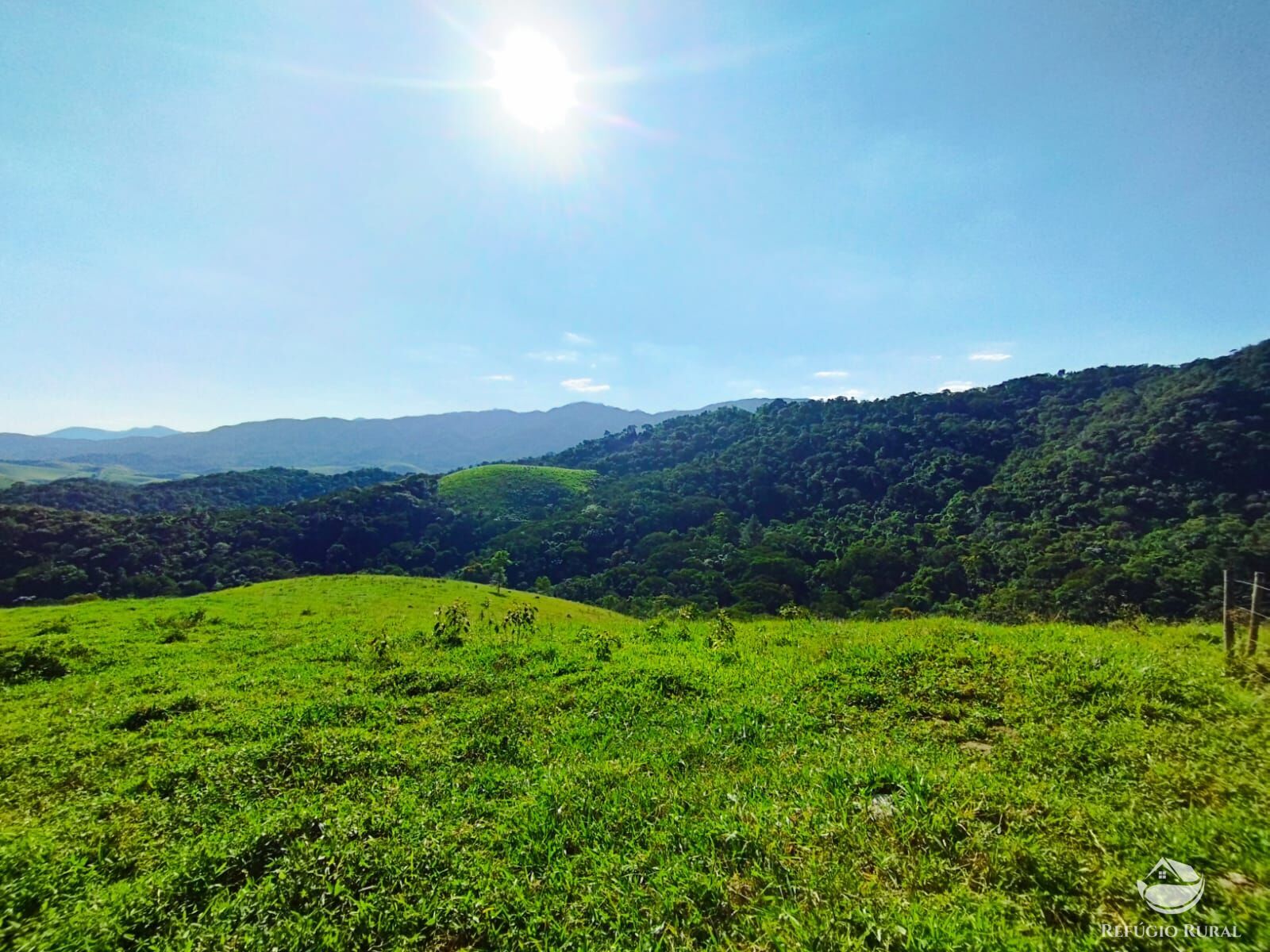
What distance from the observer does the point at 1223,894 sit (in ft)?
12.6

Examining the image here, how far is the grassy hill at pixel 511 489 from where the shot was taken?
12212 cm

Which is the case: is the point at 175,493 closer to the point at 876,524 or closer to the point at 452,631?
the point at 876,524

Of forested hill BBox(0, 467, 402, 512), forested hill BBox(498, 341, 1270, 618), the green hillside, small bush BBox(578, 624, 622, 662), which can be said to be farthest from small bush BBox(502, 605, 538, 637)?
the green hillside

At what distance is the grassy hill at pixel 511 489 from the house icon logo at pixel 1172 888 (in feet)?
389

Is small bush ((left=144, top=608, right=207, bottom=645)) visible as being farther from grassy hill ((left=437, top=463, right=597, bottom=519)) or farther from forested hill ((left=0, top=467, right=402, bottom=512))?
forested hill ((left=0, top=467, right=402, bottom=512))

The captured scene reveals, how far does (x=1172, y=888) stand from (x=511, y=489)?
429 ft

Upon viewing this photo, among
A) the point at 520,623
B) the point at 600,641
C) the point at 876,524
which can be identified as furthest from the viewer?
the point at 876,524

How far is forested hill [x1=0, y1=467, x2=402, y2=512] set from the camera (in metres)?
129

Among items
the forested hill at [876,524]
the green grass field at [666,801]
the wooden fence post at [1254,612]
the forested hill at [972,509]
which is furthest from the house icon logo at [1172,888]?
the forested hill at [876,524]

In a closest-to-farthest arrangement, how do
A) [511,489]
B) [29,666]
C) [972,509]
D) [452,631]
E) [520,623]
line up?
[29,666] → [452,631] → [520,623] → [972,509] → [511,489]

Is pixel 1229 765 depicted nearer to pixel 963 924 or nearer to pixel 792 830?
pixel 963 924

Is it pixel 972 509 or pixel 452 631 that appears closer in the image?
pixel 452 631

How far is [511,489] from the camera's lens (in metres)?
130

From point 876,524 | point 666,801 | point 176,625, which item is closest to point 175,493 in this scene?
point 176,625
